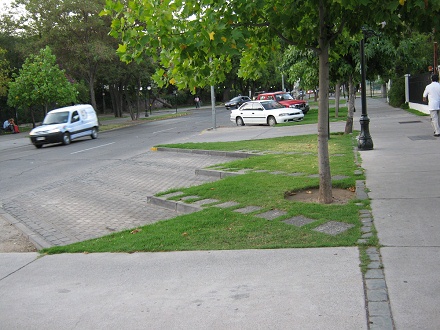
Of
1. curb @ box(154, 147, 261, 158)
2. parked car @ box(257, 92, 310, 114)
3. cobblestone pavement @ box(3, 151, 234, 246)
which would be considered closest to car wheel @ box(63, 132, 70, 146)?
curb @ box(154, 147, 261, 158)

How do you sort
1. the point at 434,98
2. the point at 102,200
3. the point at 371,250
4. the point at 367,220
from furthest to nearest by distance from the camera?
the point at 434,98 < the point at 102,200 < the point at 367,220 < the point at 371,250

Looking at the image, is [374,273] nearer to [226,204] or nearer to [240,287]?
[240,287]

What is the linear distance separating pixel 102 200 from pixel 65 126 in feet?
54.9

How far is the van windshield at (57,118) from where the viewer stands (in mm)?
26812

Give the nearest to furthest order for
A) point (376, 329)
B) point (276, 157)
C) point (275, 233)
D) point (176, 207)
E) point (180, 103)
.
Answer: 1. point (376, 329)
2. point (275, 233)
3. point (176, 207)
4. point (276, 157)
5. point (180, 103)

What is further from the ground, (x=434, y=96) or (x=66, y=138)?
(x=434, y=96)

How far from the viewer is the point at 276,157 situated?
13398 millimetres

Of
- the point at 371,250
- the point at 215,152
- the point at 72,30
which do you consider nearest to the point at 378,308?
the point at 371,250

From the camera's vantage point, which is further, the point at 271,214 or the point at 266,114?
the point at 266,114

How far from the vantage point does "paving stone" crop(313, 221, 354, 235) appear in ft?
20.7

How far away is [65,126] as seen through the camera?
26359mm

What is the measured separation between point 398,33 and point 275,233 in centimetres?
382

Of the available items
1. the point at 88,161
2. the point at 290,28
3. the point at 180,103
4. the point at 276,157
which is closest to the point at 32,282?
the point at 290,28

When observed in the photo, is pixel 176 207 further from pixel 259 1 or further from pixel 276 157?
pixel 276 157
